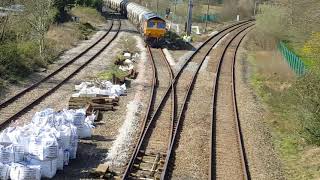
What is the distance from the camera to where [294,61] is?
3097 cm

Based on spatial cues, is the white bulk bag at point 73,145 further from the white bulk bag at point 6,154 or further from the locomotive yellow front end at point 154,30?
the locomotive yellow front end at point 154,30

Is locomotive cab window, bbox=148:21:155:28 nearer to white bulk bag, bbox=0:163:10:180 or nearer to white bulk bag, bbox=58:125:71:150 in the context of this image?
white bulk bag, bbox=58:125:71:150

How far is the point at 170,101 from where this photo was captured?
21.9m

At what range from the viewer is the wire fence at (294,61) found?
2735cm

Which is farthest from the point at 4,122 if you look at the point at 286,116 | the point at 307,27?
the point at 307,27

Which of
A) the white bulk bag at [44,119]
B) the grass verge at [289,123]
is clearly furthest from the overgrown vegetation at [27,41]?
the grass verge at [289,123]

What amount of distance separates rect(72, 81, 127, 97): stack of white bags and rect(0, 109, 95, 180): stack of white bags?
22.4ft

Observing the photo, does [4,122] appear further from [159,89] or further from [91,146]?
[159,89]

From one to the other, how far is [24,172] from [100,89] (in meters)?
10.0

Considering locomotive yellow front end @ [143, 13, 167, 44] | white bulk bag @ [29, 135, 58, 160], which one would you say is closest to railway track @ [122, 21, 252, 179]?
white bulk bag @ [29, 135, 58, 160]

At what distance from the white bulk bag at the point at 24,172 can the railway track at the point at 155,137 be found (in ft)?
7.01

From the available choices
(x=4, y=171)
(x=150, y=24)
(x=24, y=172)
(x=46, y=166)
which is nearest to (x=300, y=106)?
(x=46, y=166)

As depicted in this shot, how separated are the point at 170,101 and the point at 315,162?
25.9 ft

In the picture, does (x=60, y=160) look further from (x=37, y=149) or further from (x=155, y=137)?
(x=155, y=137)
